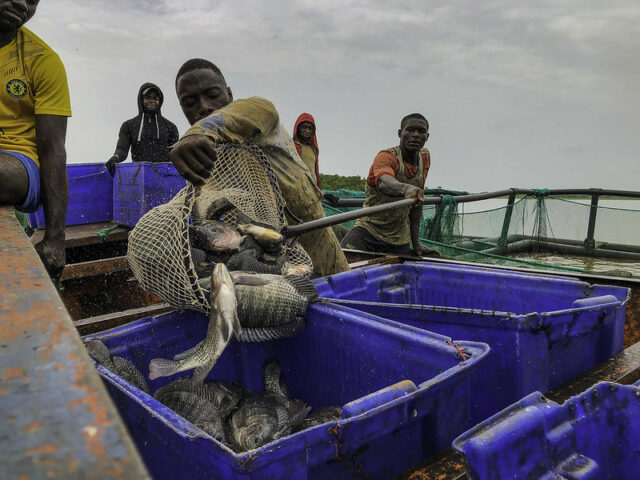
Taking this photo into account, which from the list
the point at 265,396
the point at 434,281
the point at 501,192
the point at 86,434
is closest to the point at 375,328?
the point at 265,396

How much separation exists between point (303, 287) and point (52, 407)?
1.90 metres

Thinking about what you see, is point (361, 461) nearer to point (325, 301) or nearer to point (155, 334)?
point (325, 301)

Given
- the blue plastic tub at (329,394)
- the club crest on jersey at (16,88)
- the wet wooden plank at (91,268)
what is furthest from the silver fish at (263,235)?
the wet wooden plank at (91,268)

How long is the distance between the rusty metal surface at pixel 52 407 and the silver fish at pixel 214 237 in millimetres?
1800

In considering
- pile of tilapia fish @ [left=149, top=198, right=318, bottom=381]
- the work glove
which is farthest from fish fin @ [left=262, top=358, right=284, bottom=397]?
the work glove

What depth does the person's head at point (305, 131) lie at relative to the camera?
7613 mm

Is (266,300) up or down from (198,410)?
up

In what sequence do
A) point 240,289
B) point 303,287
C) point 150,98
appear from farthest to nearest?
point 150,98 < point 303,287 < point 240,289

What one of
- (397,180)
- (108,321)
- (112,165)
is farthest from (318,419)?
(112,165)

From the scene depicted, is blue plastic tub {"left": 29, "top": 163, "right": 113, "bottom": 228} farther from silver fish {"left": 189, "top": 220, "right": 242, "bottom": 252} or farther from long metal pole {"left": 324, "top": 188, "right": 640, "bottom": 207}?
long metal pole {"left": 324, "top": 188, "right": 640, "bottom": 207}

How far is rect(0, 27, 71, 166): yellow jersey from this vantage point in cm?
251

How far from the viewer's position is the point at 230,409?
2.12 m

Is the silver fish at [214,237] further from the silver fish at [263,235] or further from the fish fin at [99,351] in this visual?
the fish fin at [99,351]

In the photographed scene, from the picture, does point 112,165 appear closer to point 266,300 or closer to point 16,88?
point 16,88
